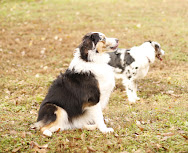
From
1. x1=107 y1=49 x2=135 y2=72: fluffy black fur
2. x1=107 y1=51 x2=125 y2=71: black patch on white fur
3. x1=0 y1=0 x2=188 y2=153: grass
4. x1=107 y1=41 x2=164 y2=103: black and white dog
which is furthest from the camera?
x1=107 y1=51 x2=125 y2=71: black patch on white fur

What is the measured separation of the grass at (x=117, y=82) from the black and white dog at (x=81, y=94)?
21 centimetres

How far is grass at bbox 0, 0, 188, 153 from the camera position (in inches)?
153

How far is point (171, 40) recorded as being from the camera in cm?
1134

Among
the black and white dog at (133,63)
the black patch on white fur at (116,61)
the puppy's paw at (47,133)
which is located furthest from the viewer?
the black patch on white fur at (116,61)

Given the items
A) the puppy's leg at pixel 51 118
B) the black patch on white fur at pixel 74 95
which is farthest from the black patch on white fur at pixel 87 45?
the puppy's leg at pixel 51 118

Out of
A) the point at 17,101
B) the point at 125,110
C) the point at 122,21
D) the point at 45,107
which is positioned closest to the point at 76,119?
the point at 45,107

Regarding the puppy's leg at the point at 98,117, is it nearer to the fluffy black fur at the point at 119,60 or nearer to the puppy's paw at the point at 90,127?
the puppy's paw at the point at 90,127

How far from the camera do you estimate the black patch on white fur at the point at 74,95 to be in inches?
165

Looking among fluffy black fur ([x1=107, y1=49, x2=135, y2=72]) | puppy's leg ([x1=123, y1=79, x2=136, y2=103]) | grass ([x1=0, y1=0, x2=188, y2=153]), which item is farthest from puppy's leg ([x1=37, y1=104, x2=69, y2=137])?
fluffy black fur ([x1=107, y1=49, x2=135, y2=72])

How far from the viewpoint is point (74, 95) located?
166 inches

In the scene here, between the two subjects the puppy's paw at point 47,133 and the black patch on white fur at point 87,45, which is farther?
the black patch on white fur at point 87,45

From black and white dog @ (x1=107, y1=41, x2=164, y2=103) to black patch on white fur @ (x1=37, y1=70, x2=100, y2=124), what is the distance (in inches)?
113

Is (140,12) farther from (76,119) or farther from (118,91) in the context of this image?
(76,119)

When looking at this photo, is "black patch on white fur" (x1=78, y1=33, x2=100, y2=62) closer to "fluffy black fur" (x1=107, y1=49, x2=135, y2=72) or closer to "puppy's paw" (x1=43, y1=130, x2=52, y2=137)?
"puppy's paw" (x1=43, y1=130, x2=52, y2=137)
